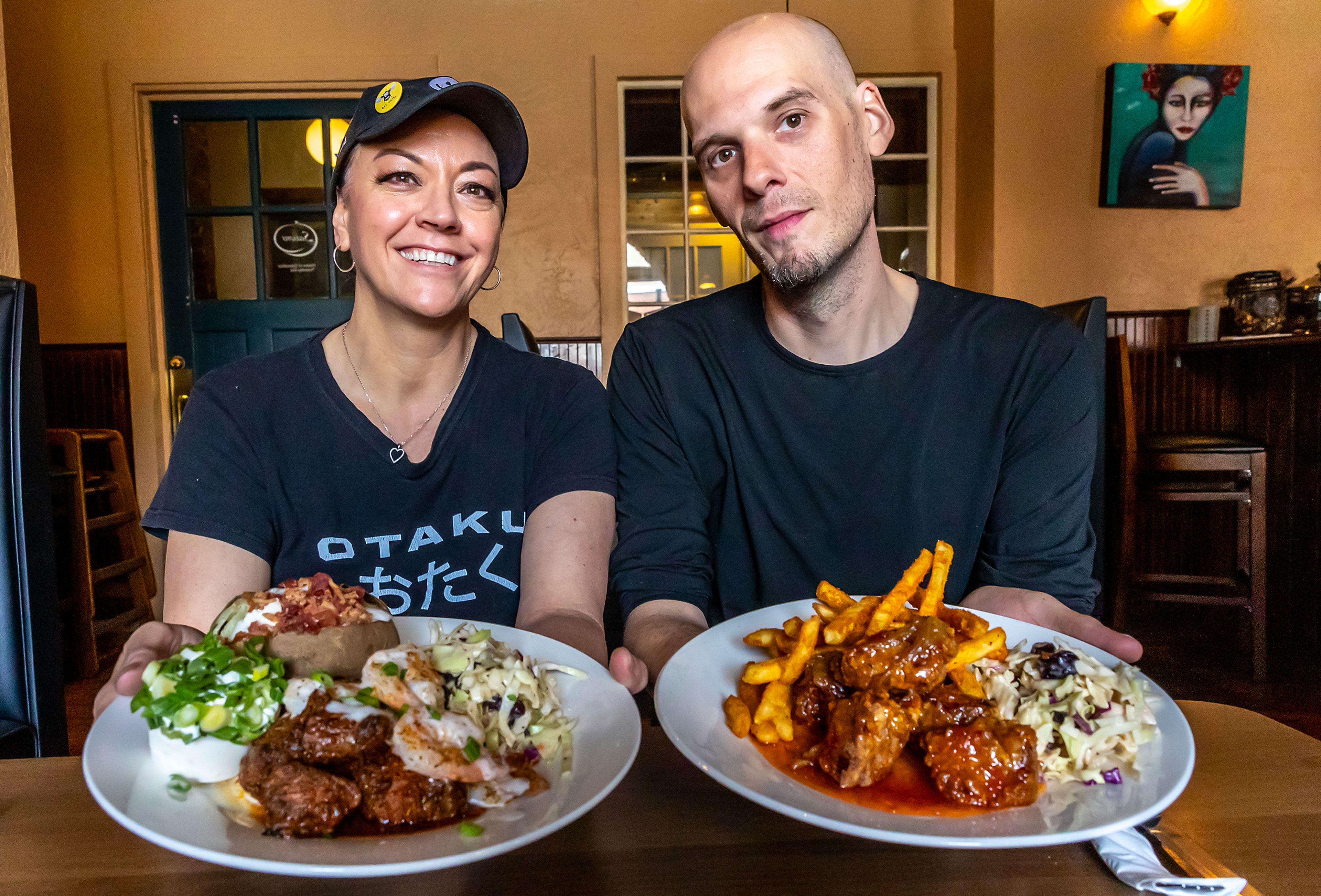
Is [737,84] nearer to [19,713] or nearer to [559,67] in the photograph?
[19,713]

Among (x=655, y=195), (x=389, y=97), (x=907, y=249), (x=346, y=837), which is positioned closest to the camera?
(x=346, y=837)

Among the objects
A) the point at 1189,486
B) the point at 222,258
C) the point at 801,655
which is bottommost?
the point at 1189,486

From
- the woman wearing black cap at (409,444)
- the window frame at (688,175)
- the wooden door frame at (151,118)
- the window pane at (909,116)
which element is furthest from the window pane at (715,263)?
the woman wearing black cap at (409,444)

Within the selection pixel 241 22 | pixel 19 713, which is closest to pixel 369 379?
pixel 19 713

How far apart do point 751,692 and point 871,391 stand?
780 mm

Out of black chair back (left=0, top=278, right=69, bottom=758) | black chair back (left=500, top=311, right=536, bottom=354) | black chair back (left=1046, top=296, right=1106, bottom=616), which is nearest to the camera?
black chair back (left=0, top=278, right=69, bottom=758)

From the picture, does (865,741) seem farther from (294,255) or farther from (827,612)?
(294,255)

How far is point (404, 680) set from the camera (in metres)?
0.74

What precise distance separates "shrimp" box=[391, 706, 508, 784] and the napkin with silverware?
0.50m

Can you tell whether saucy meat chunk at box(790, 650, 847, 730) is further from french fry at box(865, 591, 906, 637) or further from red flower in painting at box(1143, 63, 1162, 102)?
red flower in painting at box(1143, 63, 1162, 102)

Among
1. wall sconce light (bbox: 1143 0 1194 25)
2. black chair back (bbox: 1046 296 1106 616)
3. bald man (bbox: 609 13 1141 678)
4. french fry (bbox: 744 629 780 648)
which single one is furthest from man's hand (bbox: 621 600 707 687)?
wall sconce light (bbox: 1143 0 1194 25)

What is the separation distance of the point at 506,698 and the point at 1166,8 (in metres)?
5.49

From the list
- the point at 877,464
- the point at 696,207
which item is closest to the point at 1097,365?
the point at 877,464

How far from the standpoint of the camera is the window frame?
4941mm
